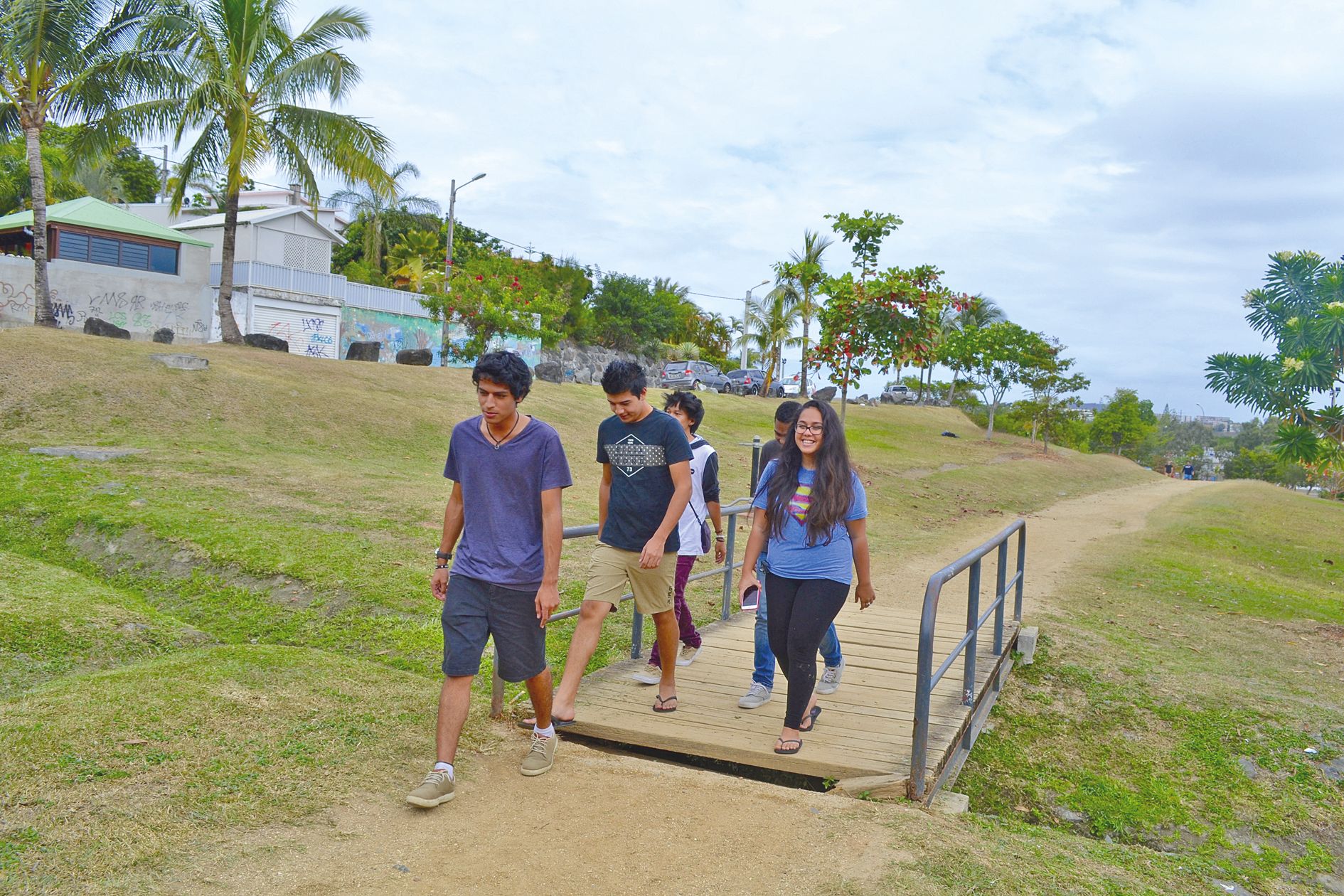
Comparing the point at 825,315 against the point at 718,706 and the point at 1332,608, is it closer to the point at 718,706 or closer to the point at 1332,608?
the point at 1332,608

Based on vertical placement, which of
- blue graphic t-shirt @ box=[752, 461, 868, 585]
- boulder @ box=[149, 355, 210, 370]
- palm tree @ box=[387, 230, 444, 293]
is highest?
palm tree @ box=[387, 230, 444, 293]

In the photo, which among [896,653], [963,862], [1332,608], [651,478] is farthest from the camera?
[1332,608]

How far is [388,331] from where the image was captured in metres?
37.1

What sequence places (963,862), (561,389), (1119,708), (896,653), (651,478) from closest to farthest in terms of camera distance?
(963,862), (651,478), (896,653), (1119,708), (561,389)

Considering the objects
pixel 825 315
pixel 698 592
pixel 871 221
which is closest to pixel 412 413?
pixel 825 315

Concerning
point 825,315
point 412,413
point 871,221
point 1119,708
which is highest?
point 871,221

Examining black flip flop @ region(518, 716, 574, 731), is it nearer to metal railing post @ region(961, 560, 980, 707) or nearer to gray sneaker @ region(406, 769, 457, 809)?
gray sneaker @ region(406, 769, 457, 809)

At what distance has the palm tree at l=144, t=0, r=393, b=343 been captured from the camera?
20.8 meters

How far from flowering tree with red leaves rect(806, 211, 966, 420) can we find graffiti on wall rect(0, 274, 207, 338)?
2042 centimetres

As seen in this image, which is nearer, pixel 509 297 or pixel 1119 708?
pixel 1119 708

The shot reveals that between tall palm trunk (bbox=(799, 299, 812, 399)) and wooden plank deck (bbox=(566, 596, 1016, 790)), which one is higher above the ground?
tall palm trunk (bbox=(799, 299, 812, 399))

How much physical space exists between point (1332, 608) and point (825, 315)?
9.84m

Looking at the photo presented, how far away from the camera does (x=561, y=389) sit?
2794 centimetres

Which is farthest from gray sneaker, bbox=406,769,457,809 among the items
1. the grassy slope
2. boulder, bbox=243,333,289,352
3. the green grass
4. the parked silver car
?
the parked silver car
